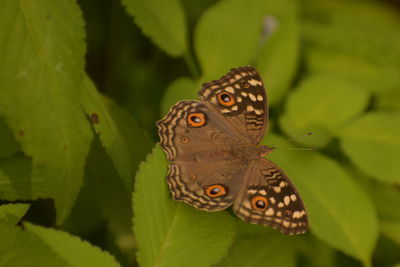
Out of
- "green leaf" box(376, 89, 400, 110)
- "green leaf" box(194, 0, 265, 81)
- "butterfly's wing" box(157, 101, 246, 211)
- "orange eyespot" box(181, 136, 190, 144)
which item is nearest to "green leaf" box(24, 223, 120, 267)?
"butterfly's wing" box(157, 101, 246, 211)

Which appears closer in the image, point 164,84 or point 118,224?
point 118,224

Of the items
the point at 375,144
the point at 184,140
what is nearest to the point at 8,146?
the point at 184,140

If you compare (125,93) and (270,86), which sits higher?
(270,86)

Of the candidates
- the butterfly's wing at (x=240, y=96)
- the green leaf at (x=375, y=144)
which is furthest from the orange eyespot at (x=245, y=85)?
the green leaf at (x=375, y=144)

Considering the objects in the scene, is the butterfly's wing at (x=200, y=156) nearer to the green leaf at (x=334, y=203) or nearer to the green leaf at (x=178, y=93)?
the green leaf at (x=178, y=93)

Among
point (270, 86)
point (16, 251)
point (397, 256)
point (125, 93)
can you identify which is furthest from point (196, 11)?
point (16, 251)

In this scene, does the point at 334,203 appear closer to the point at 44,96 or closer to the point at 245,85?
the point at 245,85

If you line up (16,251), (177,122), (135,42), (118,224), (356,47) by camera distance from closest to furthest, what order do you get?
(16,251) < (177,122) < (118,224) < (356,47) < (135,42)

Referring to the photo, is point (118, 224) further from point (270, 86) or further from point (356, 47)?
point (356, 47)
